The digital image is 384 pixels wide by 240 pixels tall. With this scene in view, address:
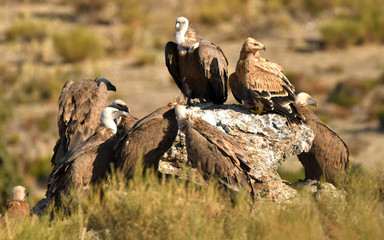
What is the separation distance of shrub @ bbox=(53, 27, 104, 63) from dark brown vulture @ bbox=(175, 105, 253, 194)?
25031 millimetres

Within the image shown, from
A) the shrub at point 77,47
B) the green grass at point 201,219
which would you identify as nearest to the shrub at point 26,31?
the shrub at point 77,47

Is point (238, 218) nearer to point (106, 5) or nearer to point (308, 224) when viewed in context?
point (308, 224)

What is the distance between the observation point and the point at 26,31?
32.9 meters

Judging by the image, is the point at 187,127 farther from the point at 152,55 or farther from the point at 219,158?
the point at 152,55

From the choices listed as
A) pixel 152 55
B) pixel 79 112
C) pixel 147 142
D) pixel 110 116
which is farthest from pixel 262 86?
pixel 152 55

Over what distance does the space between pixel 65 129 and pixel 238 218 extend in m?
4.22

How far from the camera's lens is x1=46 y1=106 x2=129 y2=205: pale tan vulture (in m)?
7.38

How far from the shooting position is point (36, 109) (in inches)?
1033

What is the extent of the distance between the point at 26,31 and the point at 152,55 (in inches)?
288

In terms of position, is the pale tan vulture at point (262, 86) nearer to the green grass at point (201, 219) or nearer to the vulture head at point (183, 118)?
the vulture head at point (183, 118)

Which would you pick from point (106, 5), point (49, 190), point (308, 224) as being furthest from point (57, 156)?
point (106, 5)

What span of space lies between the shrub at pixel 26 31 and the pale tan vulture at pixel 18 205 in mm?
24676

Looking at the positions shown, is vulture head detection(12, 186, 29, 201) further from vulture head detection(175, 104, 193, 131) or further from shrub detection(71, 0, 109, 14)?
shrub detection(71, 0, 109, 14)

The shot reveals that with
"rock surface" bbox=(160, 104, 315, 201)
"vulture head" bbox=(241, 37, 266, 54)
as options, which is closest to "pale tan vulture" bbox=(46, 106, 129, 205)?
"rock surface" bbox=(160, 104, 315, 201)
